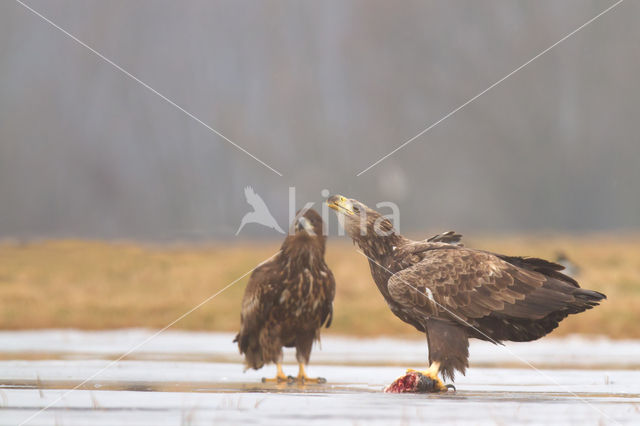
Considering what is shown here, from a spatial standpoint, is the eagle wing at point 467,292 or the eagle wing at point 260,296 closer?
the eagle wing at point 467,292

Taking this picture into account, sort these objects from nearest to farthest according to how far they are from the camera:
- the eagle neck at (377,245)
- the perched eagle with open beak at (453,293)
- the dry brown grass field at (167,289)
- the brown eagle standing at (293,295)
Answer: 1. the perched eagle with open beak at (453,293)
2. the eagle neck at (377,245)
3. the brown eagle standing at (293,295)
4. the dry brown grass field at (167,289)

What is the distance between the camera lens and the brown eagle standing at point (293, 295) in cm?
977

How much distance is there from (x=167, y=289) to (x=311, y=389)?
49.2ft

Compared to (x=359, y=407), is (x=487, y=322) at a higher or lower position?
higher

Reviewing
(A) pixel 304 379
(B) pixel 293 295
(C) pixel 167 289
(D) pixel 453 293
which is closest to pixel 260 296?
(B) pixel 293 295

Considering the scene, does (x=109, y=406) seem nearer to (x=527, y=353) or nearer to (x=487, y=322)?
(x=487, y=322)

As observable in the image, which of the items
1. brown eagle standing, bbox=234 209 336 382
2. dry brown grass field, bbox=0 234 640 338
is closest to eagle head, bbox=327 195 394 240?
brown eagle standing, bbox=234 209 336 382

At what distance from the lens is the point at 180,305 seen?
22.3 metres

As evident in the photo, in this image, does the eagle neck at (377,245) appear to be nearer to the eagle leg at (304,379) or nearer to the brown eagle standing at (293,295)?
the brown eagle standing at (293,295)

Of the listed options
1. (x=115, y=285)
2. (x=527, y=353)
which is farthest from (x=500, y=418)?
(x=115, y=285)

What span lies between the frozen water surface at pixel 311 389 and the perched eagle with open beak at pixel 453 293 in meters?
0.47

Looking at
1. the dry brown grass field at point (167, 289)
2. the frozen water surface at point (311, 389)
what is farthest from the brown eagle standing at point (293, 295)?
the dry brown grass field at point (167, 289)

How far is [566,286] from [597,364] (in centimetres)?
352

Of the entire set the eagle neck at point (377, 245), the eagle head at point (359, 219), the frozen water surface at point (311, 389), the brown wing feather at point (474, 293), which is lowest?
the frozen water surface at point (311, 389)
